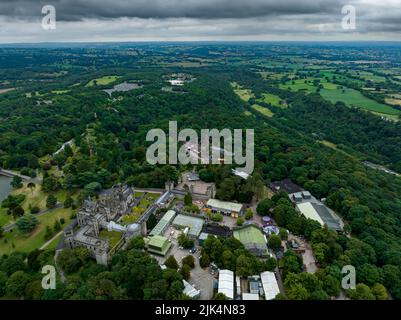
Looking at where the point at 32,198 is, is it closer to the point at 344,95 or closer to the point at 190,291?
the point at 190,291

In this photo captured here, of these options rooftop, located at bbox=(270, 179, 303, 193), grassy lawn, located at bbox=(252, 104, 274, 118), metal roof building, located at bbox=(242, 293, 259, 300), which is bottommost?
metal roof building, located at bbox=(242, 293, 259, 300)

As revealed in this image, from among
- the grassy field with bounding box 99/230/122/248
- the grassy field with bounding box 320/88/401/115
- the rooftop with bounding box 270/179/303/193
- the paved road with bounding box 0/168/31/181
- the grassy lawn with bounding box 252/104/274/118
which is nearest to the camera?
the grassy field with bounding box 99/230/122/248

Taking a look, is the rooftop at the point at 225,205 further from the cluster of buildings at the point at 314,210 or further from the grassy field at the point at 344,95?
the grassy field at the point at 344,95

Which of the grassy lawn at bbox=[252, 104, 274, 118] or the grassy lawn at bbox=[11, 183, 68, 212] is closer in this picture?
the grassy lawn at bbox=[11, 183, 68, 212]

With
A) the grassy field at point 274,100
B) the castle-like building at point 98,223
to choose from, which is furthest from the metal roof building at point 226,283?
the grassy field at point 274,100

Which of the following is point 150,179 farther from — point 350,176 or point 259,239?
point 350,176

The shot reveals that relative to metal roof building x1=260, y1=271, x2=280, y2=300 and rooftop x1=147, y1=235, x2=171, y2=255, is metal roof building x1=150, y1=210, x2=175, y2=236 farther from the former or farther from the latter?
metal roof building x1=260, y1=271, x2=280, y2=300

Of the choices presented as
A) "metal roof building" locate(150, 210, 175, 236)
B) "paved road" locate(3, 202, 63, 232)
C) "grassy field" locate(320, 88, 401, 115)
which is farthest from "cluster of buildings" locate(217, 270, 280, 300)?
"grassy field" locate(320, 88, 401, 115)
